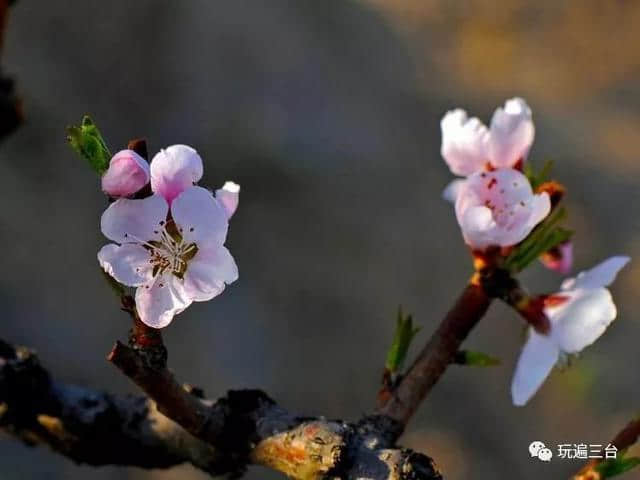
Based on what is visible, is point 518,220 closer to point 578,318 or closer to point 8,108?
point 578,318

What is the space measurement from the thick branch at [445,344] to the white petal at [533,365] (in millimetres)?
56

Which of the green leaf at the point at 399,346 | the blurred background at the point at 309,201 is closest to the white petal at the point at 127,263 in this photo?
the green leaf at the point at 399,346

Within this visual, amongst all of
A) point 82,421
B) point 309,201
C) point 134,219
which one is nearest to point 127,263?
point 134,219

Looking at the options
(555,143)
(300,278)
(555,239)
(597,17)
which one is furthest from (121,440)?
(597,17)

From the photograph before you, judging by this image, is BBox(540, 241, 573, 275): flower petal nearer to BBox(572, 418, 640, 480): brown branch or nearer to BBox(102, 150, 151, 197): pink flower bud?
BBox(572, 418, 640, 480): brown branch

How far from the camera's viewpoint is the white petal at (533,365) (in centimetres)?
70

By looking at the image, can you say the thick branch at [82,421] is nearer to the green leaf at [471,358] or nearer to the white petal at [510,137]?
the green leaf at [471,358]

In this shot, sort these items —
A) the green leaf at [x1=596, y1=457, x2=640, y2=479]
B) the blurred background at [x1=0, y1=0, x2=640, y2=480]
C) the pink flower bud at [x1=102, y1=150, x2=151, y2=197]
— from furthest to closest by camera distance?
the blurred background at [x1=0, y1=0, x2=640, y2=480]
the green leaf at [x1=596, y1=457, x2=640, y2=479]
the pink flower bud at [x1=102, y1=150, x2=151, y2=197]

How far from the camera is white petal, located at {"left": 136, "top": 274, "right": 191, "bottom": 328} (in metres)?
0.52

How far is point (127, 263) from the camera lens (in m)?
0.55

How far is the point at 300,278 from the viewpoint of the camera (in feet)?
9.84

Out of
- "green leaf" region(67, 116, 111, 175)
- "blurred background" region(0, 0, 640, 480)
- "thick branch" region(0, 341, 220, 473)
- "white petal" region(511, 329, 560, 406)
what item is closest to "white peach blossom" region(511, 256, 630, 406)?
"white petal" region(511, 329, 560, 406)

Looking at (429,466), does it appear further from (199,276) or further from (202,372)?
(202,372)

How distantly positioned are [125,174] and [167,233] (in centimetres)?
7
